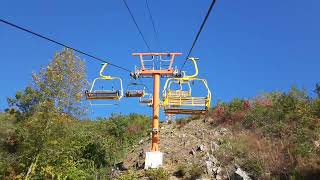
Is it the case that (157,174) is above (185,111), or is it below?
below

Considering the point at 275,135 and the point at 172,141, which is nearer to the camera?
the point at 275,135

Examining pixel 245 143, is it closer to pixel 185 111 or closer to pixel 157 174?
pixel 185 111

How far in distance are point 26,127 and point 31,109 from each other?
3714mm

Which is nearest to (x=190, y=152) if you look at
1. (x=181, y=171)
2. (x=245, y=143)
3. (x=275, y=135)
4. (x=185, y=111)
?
(x=181, y=171)

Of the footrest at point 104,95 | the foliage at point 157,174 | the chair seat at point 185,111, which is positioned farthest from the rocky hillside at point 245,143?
the footrest at point 104,95

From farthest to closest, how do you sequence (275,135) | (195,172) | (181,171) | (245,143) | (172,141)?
(172,141)
(275,135)
(245,143)
(181,171)
(195,172)

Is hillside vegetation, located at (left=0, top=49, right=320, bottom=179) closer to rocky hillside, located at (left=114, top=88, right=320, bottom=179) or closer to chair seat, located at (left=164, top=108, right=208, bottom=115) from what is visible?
rocky hillside, located at (left=114, top=88, right=320, bottom=179)

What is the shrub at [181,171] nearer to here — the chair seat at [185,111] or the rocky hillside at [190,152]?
the rocky hillside at [190,152]

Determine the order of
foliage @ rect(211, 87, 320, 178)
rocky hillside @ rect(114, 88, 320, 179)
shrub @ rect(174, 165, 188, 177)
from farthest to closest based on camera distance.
A: shrub @ rect(174, 165, 188, 177)
rocky hillside @ rect(114, 88, 320, 179)
foliage @ rect(211, 87, 320, 178)

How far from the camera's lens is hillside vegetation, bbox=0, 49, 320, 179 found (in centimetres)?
2134

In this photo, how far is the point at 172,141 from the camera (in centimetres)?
2730

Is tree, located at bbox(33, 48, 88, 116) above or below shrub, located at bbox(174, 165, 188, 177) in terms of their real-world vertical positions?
above

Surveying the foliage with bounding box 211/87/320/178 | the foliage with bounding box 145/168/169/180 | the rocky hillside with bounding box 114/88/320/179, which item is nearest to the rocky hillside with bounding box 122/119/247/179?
the rocky hillside with bounding box 114/88/320/179

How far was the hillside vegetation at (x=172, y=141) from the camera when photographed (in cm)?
2134
